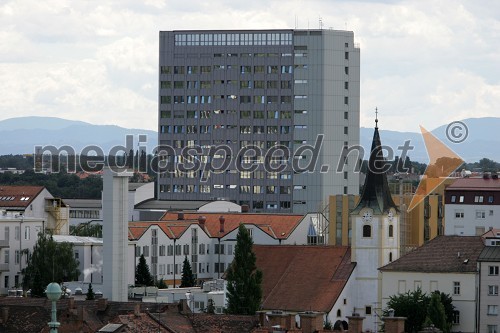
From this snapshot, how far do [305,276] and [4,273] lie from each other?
72.8ft

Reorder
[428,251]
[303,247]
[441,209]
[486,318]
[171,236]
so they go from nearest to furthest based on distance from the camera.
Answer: [486,318], [428,251], [303,247], [171,236], [441,209]

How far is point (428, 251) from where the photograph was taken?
10850 cm

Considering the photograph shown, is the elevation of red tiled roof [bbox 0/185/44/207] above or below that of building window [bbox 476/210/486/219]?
above

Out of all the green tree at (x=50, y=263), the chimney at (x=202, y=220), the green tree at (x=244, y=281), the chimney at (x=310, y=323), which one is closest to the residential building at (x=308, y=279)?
the green tree at (x=244, y=281)

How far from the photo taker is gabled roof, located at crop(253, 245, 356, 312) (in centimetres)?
10925

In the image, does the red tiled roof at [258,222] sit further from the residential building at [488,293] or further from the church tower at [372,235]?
the residential building at [488,293]

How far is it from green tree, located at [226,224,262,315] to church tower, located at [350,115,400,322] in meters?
8.26

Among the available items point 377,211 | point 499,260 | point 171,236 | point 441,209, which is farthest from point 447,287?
point 441,209

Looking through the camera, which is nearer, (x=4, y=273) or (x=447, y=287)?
(x=447, y=287)

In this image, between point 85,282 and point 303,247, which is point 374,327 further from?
point 85,282

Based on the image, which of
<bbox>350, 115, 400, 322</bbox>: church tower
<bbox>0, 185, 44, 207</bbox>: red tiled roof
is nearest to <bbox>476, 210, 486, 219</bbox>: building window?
<bbox>0, 185, 44, 207</bbox>: red tiled roof

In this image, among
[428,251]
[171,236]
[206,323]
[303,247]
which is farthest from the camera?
[171,236]

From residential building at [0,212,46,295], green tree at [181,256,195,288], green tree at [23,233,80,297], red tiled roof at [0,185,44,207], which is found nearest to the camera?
green tree at [23,233,80,297]

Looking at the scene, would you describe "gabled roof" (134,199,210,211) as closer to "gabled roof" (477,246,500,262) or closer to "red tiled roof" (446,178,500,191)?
"red tiled roof" (446,178,500,191)
